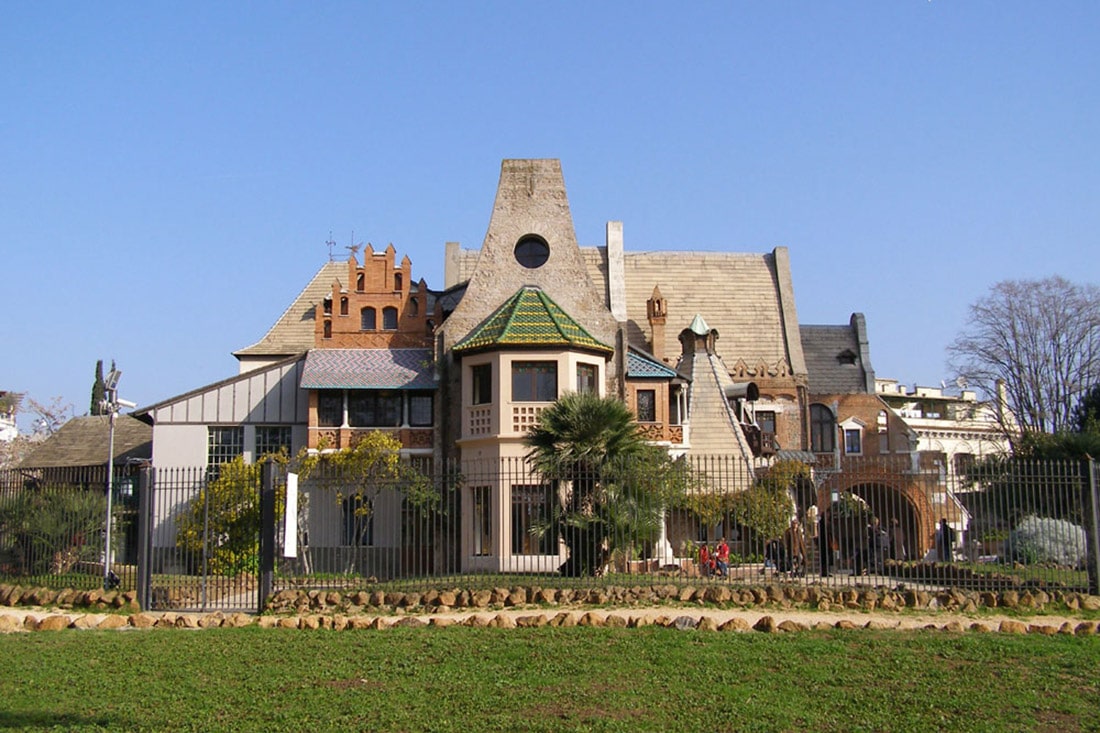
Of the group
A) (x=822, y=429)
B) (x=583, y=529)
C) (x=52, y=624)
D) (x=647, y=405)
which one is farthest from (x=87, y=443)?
(x=822, y=429)

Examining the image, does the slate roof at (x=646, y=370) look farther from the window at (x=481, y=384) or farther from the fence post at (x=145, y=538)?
the fence post at (x=145, y=538)

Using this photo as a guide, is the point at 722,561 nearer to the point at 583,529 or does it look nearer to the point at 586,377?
the point at 583,529

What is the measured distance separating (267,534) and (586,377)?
587 inches

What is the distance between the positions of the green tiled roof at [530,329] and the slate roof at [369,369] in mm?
2100

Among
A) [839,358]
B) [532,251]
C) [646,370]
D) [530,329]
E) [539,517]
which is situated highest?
[532,251]

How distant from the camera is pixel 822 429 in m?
47.1

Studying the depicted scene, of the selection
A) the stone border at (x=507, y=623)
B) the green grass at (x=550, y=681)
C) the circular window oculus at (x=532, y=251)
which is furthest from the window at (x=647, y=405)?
the green grass at (x=550, y=681)

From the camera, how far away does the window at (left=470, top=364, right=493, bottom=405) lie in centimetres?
3169

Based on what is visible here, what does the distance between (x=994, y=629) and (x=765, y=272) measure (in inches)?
1254

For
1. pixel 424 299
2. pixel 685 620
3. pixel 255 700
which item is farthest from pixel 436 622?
pixel 424 299

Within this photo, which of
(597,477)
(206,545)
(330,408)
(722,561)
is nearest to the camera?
(206,545)

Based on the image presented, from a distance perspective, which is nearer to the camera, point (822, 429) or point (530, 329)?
point (530, 329)

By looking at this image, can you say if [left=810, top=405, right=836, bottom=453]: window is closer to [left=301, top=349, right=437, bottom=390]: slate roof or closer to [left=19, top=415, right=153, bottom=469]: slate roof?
[left=301, top=349, right=437, bottom=390]: slate roof

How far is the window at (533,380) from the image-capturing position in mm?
30984
